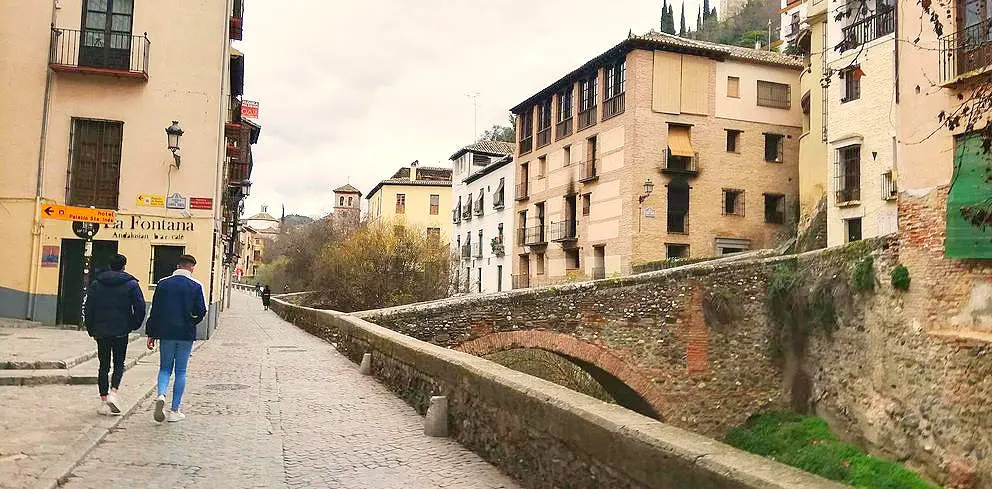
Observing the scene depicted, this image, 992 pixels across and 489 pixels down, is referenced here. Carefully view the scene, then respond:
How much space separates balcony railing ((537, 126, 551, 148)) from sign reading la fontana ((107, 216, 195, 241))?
21689 millimetres

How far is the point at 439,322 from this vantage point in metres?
15.1

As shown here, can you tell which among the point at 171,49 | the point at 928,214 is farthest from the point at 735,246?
the point at 171,49

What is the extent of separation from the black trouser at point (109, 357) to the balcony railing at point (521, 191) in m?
31.0

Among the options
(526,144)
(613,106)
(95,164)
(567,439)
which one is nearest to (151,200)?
(95,164)

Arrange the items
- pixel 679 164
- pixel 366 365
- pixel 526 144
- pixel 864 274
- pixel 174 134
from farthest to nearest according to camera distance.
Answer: pixel 526 144 → pixel 679 164 → pixel 174 134 → pixel 864 274 → pixel 366 365

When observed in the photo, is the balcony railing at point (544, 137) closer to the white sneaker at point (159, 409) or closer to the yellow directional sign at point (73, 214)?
the yellow directional sign at point (73, 214)

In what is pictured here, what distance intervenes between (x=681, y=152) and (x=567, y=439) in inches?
987

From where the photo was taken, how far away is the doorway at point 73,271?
1647cm

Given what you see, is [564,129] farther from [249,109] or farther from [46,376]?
[46,376]

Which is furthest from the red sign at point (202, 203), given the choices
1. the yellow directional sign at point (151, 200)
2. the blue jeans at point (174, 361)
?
the blue jeans at point (174, 361)

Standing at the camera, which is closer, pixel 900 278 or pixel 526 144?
pixel 900 278

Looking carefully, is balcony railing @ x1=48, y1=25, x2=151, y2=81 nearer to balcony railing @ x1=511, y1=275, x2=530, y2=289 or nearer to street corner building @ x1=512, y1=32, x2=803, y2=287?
street corner building @ x1=512, y1=32, x2=803, y2=287

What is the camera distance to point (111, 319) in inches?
287

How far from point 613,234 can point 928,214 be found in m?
16.3
